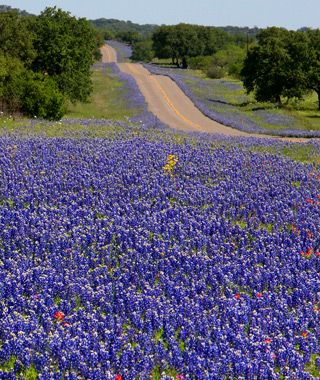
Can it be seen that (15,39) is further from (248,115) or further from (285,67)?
(285,67)

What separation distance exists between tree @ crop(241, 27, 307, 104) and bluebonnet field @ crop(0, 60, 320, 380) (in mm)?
38751

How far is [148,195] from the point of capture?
16.7m

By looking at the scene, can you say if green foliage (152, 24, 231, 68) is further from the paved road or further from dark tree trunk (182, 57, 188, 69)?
the paved road

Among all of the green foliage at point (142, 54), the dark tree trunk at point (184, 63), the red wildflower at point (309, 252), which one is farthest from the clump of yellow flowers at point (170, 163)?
the green foliage at point (142, 54)

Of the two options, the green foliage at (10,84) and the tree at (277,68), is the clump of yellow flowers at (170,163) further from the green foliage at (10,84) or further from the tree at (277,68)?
the tree at (277,68)

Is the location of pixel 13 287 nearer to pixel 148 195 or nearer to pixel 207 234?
pixel 207 234

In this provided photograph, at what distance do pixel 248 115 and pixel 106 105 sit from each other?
13.1 m

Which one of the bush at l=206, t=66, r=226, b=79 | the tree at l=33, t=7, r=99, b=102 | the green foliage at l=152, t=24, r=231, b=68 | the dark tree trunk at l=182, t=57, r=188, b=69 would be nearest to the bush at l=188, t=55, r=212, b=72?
the dark tree trunk at l=182, t=57, r=188, b=69

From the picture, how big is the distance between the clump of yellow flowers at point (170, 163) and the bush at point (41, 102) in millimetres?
18006

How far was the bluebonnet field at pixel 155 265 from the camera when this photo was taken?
9055 mm

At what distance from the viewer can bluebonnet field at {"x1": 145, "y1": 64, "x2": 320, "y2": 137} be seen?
44594 mm

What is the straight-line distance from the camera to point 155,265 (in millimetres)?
12297

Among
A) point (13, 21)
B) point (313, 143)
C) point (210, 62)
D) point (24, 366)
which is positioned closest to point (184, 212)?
point (24, 366)

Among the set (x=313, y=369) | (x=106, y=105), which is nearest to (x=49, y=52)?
(x=106, y=105)
